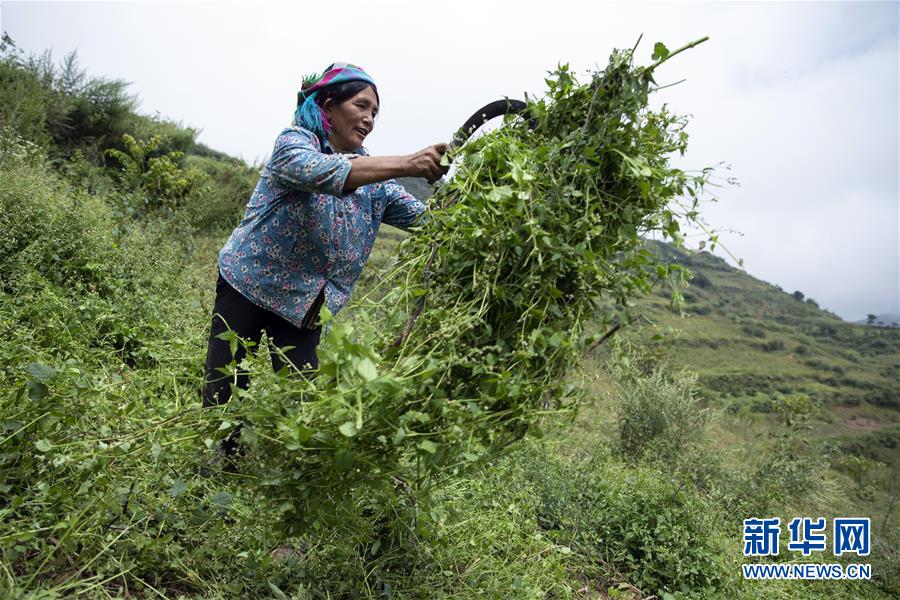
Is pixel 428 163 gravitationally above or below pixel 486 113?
below

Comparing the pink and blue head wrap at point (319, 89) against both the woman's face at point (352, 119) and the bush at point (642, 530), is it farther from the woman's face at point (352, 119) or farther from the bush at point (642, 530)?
the bush at point (642, 530)

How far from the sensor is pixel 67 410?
1.91 meters

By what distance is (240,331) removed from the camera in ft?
7.16

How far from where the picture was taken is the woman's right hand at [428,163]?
5.98ft

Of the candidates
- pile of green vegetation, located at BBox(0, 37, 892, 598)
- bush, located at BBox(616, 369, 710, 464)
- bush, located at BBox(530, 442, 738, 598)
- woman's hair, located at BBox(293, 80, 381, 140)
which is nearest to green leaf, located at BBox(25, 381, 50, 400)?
pile of green vegetation, located at BBox(0, 37, 892, 598)

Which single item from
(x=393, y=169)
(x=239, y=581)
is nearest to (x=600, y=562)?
(x=239, y=581)

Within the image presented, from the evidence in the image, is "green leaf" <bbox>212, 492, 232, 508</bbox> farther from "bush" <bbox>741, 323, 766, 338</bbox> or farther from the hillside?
"bush" <bbox>741, 323, 766, 338</bbox>

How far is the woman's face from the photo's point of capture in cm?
219

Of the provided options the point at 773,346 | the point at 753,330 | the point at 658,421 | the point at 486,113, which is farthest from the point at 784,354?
the point at 486,113

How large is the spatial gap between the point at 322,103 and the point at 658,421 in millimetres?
4431

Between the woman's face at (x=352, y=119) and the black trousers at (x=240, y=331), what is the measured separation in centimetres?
59

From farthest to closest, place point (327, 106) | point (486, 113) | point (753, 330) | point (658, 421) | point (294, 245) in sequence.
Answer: point (753, 330)
point (658, 421)
point (327, 106)
point (294, 245)
point (486, 113)

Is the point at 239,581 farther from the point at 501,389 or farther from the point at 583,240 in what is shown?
the point at 583,240

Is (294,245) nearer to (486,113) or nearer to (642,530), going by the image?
(486,113)
